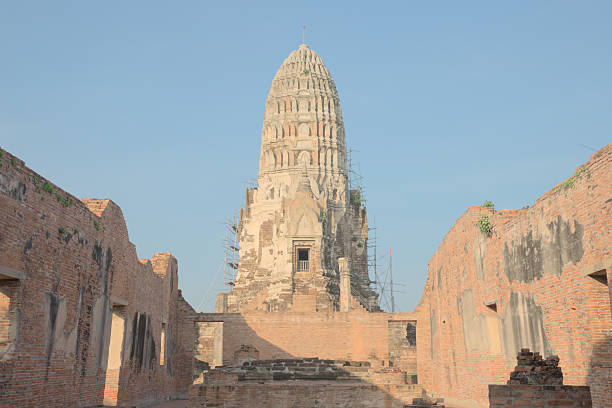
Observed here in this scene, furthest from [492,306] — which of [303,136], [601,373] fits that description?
[303,136]

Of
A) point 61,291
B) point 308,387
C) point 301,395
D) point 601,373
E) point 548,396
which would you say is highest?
point 61,291

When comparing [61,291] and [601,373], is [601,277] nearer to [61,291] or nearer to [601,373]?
[601,373]

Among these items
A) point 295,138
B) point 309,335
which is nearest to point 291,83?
point 295,138

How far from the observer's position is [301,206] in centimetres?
4069

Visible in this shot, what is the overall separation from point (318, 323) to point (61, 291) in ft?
45.3

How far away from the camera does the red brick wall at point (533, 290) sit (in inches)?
377

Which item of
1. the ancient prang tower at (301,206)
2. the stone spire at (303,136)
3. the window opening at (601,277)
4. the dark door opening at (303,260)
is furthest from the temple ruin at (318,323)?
the stone spire at (303,136)

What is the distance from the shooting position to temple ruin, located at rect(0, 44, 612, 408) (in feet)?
31.1

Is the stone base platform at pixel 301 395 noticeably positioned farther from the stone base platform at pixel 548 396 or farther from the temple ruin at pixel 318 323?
the stone base platform at pixel 548 396

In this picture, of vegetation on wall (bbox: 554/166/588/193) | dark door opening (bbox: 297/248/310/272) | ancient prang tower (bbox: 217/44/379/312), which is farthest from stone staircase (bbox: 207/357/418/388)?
dark door opening (bbox: 297/248/310/272)

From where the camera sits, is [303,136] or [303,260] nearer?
[303,260]

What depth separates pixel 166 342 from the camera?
20.7m

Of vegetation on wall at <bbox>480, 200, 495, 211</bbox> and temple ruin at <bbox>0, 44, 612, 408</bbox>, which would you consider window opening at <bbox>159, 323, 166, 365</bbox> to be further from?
vegetation on wall at <bbox>480, 200, 495, 211</bbox>

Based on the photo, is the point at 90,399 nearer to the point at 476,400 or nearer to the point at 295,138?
the point at 476,400
